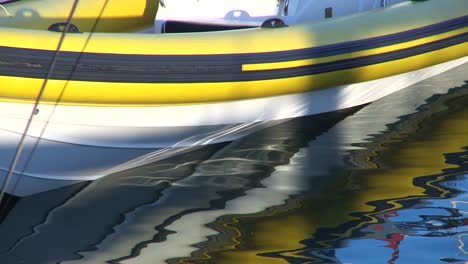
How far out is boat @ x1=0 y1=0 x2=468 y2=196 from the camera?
4828 mm

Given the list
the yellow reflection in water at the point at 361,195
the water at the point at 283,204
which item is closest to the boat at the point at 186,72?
the water at the point at 283,204

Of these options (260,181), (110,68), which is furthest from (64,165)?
(260,181)

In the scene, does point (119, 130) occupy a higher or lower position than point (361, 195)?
higher

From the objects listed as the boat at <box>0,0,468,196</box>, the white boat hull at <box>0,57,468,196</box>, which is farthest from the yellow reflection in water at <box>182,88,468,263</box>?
the white boat hull at <box>0,57,468,196</box>

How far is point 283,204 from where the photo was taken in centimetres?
491

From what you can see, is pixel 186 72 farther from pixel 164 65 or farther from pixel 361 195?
pixel 361 195

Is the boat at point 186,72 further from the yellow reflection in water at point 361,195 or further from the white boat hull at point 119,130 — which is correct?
the yellow reflection in water at point 361,195

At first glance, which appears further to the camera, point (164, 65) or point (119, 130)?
point (119, 130)

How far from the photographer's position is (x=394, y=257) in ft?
13.6

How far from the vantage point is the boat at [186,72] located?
483 centimetres

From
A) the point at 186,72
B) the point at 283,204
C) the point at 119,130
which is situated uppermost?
the point at 186,72

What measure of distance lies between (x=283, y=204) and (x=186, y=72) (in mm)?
791

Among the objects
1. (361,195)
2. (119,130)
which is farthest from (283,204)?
(119,130)

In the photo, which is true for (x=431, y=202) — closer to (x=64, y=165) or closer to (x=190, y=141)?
(x=190, y=141)
